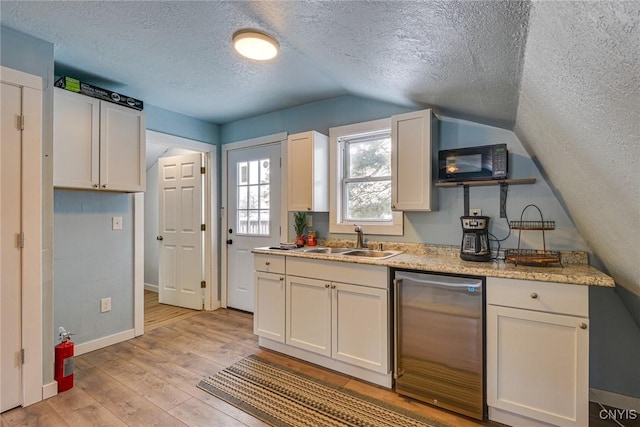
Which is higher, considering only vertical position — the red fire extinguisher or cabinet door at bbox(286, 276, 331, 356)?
cabinet door at bbox(286, 276, 331, 356)

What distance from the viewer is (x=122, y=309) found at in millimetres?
2965

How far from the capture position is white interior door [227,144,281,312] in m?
3.56

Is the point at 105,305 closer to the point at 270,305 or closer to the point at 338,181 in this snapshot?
the point at 270,305

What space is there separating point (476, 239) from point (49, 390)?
314 centimetres

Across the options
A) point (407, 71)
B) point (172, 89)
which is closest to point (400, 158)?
point (407, 71)

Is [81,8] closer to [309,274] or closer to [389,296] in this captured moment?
[309,274]

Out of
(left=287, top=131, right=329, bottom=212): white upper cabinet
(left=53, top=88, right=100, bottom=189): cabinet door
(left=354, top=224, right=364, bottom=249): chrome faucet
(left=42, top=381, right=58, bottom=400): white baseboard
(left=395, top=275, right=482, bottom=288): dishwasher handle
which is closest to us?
(left=395, top=275, right=482, bottom=288): dishwasher handle

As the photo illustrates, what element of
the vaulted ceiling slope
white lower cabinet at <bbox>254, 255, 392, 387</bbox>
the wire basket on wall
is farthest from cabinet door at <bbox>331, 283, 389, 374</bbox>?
the vaulted ceiling slope

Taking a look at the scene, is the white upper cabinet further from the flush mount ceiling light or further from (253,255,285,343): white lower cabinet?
Result: the flush mount ceiling light

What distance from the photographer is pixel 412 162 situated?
2.38 m

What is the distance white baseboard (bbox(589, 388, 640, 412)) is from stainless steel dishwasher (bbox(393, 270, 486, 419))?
0.86 meters

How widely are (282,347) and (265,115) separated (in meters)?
2.59

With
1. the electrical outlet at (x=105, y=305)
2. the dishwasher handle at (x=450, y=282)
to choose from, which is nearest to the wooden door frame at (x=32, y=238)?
the electrical outlet at (x=105, y=305)

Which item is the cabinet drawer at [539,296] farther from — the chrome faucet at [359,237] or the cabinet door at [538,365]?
the chrome faucet at [359,237]
